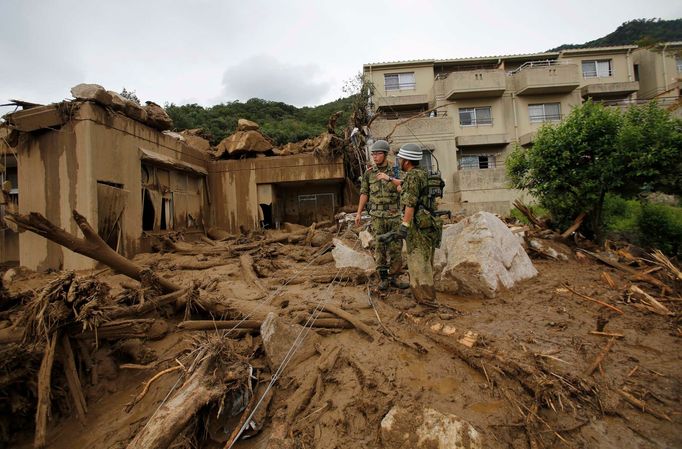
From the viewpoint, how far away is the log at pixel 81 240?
3.16m

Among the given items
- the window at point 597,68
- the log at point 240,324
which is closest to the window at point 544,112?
the window at point 597,68

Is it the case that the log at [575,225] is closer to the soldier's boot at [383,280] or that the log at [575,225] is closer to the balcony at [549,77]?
the soldier's boot at [383,280]

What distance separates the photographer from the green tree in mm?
6758

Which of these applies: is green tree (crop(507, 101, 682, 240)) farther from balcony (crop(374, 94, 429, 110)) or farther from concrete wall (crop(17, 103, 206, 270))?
balcony (crop(374, 94, 429, 110))

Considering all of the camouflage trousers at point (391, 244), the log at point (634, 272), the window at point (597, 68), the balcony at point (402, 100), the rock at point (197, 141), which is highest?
the window at point (597, 68)

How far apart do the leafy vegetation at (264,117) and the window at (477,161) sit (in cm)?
747

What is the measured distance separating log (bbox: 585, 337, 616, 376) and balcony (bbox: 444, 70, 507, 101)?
17.4 meters

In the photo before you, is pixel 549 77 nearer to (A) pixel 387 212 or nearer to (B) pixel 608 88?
(B) pixel 608 88

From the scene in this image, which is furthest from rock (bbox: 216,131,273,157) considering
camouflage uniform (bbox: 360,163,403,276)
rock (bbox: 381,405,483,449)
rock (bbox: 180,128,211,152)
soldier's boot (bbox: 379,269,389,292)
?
rock (bbox: 381,405,483,449)

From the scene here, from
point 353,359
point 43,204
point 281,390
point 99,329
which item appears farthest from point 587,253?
point 43,204

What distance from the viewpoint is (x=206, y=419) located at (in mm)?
2850

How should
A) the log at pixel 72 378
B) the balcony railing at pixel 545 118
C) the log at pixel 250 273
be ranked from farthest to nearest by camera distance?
the balcony railing at pixel 545 118
the log at pixel 250 273
the log at pixel 72 378

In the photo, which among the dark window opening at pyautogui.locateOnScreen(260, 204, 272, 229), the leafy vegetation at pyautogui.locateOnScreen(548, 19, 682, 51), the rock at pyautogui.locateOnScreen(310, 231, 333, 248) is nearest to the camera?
the rock at pyautogui.locateOnScreen(310, 231, 333, 248)

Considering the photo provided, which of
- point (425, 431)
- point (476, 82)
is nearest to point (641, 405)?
point (425, 431)
